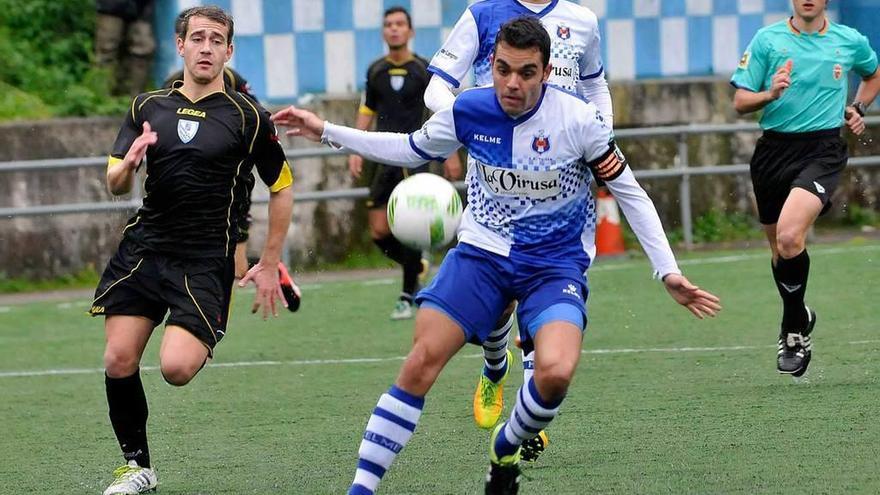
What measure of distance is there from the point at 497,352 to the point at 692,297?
150 cm

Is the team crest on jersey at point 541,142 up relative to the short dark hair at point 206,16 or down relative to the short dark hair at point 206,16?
down

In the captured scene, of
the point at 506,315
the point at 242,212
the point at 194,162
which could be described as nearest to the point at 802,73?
the point at 506,315

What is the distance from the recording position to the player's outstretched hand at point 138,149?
242 inches

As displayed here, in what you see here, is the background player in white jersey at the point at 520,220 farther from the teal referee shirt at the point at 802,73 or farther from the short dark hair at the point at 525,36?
the teal referee shirt at the point at 802,73

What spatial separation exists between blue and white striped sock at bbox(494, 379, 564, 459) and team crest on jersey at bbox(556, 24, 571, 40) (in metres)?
2.23

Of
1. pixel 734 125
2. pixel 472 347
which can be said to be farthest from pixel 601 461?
pixel 734 125

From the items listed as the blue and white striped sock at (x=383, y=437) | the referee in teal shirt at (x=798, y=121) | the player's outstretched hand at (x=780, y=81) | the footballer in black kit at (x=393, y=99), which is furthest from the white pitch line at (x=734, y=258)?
the blue and white striped sock at (x=383, y=437)

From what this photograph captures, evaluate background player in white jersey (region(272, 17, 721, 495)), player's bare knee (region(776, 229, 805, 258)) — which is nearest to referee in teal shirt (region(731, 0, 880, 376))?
player's bare knee (region(776, 229, 805, 258))

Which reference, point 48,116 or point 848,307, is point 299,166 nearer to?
point 48,116

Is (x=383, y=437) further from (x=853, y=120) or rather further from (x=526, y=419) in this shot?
(x=853, y=120)

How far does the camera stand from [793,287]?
8789mm

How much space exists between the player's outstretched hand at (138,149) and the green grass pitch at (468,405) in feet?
4.47

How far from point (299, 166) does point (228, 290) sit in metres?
8.03

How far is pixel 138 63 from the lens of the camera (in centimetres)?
1552
